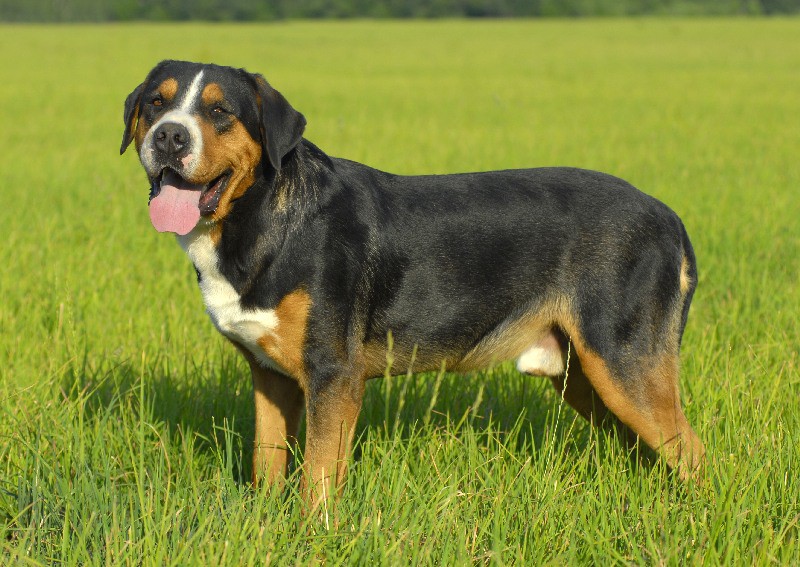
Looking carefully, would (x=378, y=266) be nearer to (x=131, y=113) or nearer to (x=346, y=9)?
(x=131, y=113)

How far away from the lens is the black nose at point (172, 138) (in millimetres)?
3318

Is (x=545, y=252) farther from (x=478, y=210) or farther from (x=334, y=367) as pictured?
(x=334, y=367)

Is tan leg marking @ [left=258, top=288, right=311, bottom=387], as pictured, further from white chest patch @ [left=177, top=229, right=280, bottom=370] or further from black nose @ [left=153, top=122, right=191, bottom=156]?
black nose @ [left=153, top=122, right=191, bottom=156]

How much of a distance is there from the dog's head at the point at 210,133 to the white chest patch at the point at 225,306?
0.47 feet

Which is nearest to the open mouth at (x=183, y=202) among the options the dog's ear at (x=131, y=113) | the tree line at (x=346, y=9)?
the dog's ear at (x=131, y=113)

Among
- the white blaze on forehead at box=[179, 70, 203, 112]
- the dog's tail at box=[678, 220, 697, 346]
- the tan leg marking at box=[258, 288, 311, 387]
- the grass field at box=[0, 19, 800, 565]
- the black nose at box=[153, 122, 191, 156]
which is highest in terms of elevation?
the white blaze on forehead at box=[179, 70, 203, 112]

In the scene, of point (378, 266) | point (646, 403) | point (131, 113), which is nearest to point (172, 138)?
point (131, 113)

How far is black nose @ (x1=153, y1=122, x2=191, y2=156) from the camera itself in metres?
3.32

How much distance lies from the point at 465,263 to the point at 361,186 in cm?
51

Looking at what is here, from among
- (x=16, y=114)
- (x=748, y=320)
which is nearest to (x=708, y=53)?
(x=16, y=114)

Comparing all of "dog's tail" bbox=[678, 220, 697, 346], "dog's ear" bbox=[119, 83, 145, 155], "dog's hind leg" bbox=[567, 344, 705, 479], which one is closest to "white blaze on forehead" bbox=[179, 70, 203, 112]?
"dog's ear" bbox=[119, 83, 145, 155]

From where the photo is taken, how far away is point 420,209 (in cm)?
373

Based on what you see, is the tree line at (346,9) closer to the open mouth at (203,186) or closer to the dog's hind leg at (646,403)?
the open mouth at (203,186)

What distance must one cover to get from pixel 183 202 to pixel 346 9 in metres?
84.9
